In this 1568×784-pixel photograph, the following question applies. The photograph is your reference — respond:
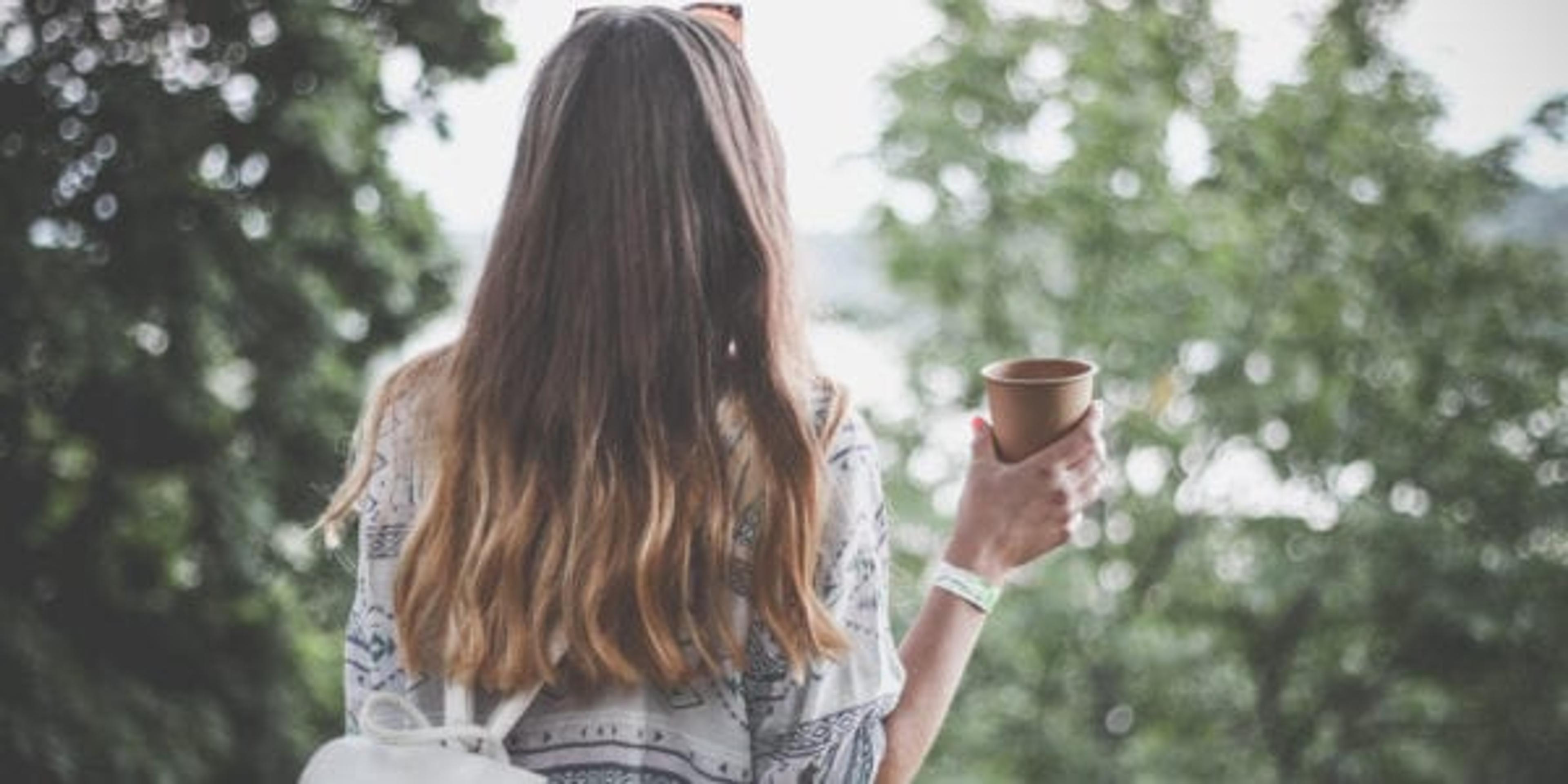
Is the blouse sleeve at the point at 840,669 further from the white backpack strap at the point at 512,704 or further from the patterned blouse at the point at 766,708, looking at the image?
the white backpack strap at the point at 512,704

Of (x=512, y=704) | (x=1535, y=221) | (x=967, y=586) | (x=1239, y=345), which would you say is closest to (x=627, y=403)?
(x=512, y=704)

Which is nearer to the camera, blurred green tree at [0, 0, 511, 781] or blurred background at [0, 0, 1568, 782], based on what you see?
blurred green tree at [0, 0, 511, 781]

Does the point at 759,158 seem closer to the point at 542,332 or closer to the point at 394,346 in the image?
the point at 542,332

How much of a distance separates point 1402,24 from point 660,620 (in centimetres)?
456

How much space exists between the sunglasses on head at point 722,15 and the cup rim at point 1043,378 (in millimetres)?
348

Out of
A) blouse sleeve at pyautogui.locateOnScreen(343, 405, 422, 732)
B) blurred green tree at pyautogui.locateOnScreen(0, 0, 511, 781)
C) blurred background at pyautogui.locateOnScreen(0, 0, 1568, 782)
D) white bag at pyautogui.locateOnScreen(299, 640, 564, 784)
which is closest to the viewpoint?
white bag at pyautogui.locateOnScreen(299, 640, 564, 784)

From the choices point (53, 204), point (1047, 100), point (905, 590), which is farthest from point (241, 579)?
point (1047, 100)

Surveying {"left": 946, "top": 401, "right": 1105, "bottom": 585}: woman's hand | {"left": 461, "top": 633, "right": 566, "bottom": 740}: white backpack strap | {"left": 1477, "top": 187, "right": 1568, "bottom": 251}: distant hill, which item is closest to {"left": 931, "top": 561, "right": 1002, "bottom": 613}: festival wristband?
{"left": 946, "top": 401, "right": 1105, "bottom": 585}: woman's hand

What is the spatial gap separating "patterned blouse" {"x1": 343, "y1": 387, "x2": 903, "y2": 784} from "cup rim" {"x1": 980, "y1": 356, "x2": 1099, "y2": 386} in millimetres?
184

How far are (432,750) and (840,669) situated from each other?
0.99 feet

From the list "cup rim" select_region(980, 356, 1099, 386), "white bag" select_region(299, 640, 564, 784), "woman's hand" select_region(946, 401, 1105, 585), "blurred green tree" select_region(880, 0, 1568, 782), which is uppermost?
"cup rim" select_region(980, 356, 1099, 386)

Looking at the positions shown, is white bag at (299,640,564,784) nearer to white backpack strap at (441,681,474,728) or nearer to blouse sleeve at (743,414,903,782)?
white backpack strap at (441,681,474,728)

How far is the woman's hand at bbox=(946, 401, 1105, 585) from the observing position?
1417mm

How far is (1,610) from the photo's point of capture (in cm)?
384
